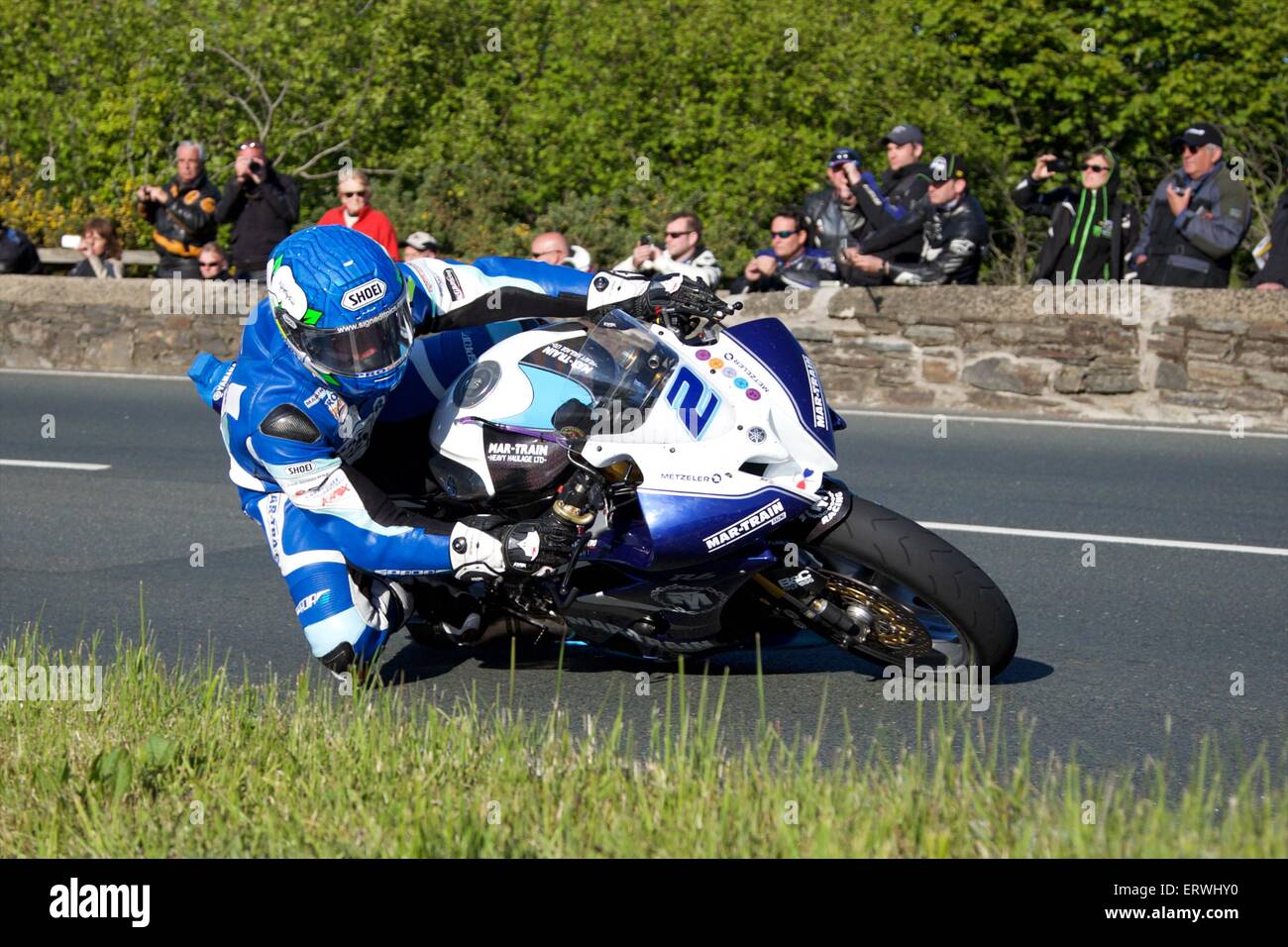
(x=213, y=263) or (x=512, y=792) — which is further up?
(x=213, y=263)

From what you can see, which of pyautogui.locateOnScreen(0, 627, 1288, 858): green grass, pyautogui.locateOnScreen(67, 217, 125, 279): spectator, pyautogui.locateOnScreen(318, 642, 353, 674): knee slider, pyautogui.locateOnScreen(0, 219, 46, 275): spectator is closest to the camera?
pyautogui.locateOnScreen(0, 627, 1288, 858): green grass

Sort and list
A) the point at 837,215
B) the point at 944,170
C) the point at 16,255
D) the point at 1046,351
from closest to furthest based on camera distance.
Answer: the point at 1046,351 → the point at 944,170 → the point at 837,215 → the point at 16,255

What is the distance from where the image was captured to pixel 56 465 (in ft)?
34.0

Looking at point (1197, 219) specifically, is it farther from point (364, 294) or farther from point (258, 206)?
point (364, 294)

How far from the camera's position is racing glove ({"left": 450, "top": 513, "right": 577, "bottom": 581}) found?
193 inches

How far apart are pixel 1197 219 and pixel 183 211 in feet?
27.1

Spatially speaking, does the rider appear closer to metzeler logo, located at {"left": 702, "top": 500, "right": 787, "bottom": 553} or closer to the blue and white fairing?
the blue and white fairing

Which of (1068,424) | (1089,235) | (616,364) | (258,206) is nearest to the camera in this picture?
(616,364)

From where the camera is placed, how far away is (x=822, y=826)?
364 centimetres

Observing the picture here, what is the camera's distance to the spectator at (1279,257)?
472 inches

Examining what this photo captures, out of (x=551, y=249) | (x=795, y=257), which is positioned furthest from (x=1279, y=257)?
(x=551, y=249)

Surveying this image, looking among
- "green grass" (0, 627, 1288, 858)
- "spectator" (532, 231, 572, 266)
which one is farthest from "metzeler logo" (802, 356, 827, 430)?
"spectator" (532, 231, 572, 266)

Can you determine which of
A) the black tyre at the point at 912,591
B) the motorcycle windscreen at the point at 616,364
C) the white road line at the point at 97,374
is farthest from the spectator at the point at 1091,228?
the motorcycle windscreen at the point at 616,364
